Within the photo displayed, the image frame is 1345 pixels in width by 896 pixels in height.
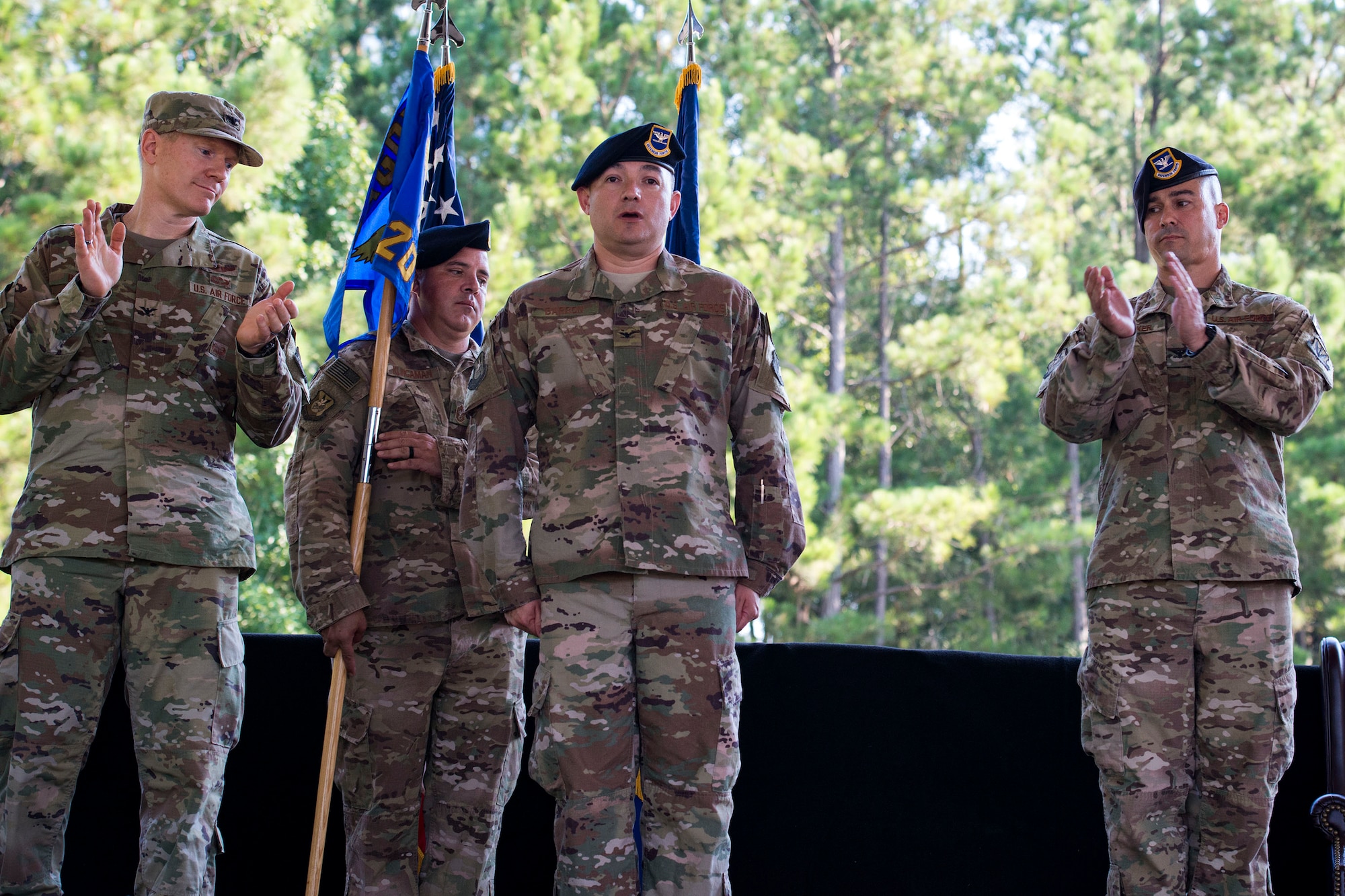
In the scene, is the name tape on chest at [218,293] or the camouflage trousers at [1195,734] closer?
the camouflage trousers at [1195,734]

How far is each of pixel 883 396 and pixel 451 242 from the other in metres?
11.0

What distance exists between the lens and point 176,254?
2756 mm

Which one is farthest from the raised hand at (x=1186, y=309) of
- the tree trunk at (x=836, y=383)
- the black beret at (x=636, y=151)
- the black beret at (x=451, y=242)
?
the tree trunk at (x=836, y=383)

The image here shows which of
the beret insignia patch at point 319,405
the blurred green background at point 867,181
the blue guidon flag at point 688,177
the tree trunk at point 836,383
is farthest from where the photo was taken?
the tree trunk at point 836,383

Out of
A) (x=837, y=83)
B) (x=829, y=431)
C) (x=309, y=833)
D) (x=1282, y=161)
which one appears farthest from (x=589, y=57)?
(x=309, y=833)

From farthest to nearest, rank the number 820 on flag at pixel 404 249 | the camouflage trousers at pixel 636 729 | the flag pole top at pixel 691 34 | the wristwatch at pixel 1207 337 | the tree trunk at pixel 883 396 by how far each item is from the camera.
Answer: the tree trunk at pixel 883 396 < the flag pole top at pixel 691 34 < the number 820 on flag at pixel 404 249 < the wristwatch at pixel 1207 337 < the camouflage trousers at pixel 636 729

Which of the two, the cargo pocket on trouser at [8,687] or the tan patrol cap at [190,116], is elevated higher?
the tan patrol cap at [190,116]

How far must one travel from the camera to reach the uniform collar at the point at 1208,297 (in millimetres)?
2904

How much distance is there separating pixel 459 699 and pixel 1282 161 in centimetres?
1114

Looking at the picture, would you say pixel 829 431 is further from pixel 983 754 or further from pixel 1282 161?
pixel 983 754

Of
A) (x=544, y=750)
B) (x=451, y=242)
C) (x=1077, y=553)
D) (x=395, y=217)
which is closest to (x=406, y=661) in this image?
(x=544, y=750)

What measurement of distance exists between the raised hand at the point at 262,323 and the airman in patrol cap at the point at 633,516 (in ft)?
1.55

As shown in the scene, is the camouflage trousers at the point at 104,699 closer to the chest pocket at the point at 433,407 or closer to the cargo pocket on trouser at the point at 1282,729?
the chest pocket at the point at 433,407

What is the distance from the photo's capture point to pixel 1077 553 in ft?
42.4
